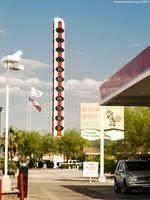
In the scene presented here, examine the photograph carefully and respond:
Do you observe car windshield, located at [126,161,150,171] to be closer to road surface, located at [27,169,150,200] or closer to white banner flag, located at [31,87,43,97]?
road surface, located at [27,169,150,200]

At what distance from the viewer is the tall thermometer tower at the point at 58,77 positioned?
10244cm

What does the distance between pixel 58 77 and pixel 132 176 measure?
76.7 meters

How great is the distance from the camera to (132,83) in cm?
2456

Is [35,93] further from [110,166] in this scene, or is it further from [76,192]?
[76,192]

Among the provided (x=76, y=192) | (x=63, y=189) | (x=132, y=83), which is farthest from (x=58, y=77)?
(x=132, y=83)

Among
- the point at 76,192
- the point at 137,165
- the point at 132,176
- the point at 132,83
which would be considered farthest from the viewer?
the point at 76,192

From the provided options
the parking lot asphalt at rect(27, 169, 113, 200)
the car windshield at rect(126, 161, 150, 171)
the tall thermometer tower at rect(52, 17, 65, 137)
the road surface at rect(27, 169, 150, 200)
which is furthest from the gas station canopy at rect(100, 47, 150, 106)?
the tall thermometer tower at rect(52, 17, 65, 137)

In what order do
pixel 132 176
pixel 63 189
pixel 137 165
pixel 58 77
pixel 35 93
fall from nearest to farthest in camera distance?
pixel 132 176
pixel 137 165
pixel 63 189
pixel 35 93
pixel 58 77

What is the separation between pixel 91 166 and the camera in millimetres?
42156

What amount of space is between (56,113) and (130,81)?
255 ft

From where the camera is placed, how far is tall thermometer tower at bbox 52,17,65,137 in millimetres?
102438

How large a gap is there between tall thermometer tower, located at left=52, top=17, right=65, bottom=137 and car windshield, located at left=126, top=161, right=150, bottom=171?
72.0m

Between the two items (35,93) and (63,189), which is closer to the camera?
(63,189)

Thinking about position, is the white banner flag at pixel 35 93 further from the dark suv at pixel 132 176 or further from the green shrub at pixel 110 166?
the dark suv at pixel 132 176
